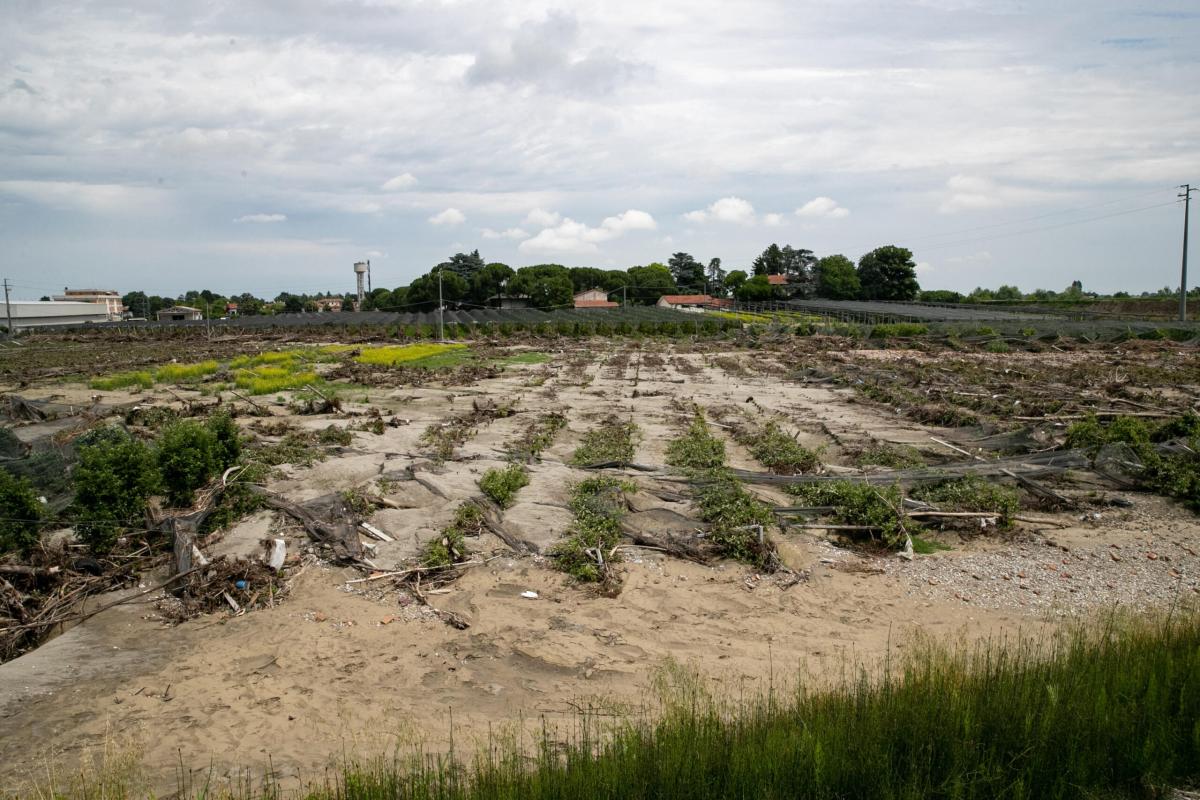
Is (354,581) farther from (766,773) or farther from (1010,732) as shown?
(1010,732)

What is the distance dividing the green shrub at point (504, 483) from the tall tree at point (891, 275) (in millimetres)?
88112

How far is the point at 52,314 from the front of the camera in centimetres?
7988

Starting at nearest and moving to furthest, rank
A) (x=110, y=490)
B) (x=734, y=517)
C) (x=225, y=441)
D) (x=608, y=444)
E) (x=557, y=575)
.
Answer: (x=557, y=575) < (x=110, y=490) < (x=734, y=517) < (x=225, y=441) < (x=608, y=444)

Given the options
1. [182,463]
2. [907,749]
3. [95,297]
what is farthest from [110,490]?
[95,297]

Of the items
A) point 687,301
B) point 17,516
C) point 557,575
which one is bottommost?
point 557,575

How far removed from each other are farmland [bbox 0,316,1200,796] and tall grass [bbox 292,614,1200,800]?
0.07m

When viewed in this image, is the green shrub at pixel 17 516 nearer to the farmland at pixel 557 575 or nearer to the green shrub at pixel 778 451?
the farmland at pixel 557 575

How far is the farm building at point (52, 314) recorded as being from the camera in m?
76.2

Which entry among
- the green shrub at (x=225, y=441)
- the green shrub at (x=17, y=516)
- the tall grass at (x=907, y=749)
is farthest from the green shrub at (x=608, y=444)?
the tall grass at (x=907, y=749)

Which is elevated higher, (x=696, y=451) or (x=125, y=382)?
(x=125, y=382)

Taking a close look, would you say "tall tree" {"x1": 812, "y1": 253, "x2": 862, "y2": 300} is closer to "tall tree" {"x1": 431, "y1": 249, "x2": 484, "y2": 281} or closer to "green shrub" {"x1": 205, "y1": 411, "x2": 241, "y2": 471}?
"tall tree" {"x1": 431, "y1": 249, "x2": 484, "y2": 281}

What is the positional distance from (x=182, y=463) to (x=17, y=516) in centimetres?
193

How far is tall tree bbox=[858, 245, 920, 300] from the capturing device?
9056cm

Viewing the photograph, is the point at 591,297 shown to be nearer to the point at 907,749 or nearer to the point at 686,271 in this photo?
the point at 686,271
